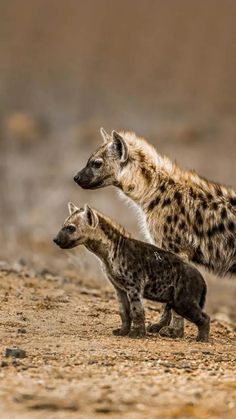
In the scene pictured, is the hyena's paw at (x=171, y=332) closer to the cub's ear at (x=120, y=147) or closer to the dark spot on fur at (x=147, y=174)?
the dark spot on fur at (x=147, y=174)

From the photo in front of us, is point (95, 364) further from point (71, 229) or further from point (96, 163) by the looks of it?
point (96, 163)

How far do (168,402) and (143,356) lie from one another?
66.3 inches

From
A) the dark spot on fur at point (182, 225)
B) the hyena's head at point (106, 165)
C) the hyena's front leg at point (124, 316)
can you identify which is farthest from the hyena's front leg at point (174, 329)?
the hyena's head at point (106, 165)

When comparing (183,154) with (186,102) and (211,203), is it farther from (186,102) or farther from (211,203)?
(211,203)

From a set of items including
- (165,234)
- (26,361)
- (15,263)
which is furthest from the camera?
(15,263)

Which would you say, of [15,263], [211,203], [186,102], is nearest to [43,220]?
[15,263]

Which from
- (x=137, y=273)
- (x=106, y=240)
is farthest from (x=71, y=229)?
(x=137, y=273)

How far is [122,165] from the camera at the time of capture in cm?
1002

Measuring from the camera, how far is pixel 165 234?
9.73 meters

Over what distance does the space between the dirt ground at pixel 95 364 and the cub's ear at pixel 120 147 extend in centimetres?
142

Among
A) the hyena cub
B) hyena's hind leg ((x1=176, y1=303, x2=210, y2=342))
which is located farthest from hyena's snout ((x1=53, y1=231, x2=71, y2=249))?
hyena's hind leg ((x1=176, y1=303, x2=210, y2=342))

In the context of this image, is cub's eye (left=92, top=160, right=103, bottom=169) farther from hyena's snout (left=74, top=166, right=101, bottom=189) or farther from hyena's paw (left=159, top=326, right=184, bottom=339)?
hyena's paw (left=159, top=326, right=184, bottom=339)

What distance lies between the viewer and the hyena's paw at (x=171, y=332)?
30.9 ft

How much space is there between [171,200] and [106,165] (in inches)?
26.6
